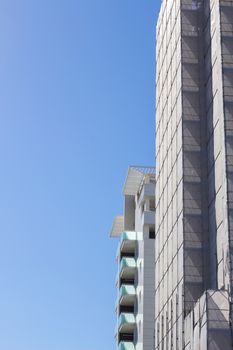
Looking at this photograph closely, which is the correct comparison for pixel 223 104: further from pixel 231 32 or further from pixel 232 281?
pixel 232 281

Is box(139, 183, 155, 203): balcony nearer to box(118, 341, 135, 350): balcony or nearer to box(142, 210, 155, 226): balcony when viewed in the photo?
box(142, 210, 155, 226): balcony

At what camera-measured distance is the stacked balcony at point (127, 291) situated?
91625 mm

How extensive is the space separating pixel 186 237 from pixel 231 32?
16.7m

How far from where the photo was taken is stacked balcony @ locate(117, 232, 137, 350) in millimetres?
91625

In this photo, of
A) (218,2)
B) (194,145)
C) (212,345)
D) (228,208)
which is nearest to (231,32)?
(218,2)

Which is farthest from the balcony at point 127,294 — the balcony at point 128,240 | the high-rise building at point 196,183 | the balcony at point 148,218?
the high-rise building at point 196,183

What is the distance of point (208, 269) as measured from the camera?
204 feet

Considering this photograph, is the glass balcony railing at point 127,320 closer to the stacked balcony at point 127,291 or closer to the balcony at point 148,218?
the stacked balcony at point 127,291

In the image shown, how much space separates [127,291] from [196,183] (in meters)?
31.3

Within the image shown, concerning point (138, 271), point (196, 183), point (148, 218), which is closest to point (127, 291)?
point (138, 271)

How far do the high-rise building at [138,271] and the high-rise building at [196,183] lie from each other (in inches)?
600

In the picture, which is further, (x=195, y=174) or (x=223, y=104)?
(x=195, y=174)

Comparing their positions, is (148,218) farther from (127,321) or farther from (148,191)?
(127,321)

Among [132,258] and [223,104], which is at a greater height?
[223,104]
